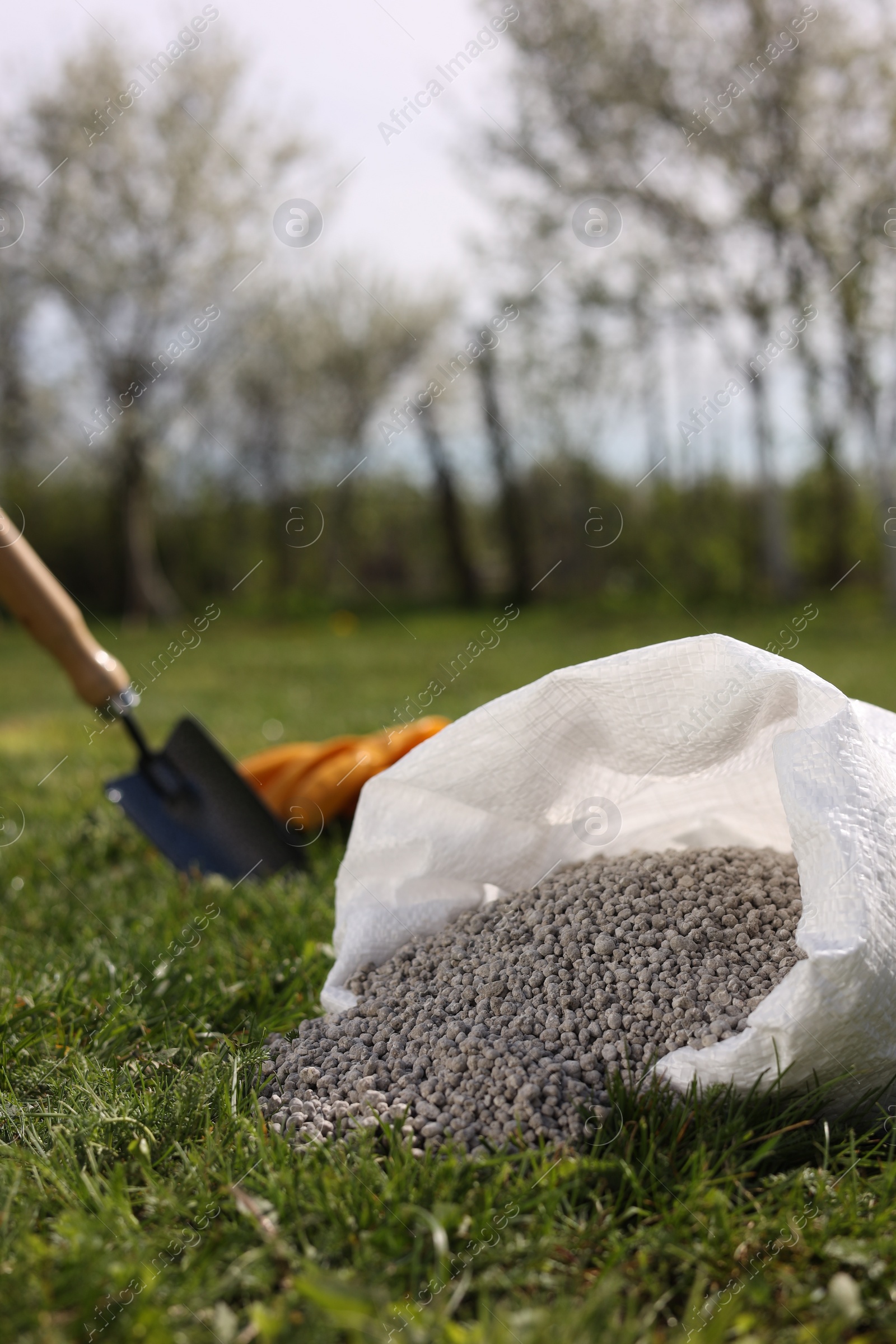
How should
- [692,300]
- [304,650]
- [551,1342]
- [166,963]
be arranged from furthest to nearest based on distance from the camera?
[692,300]
[304,650]
[166,963]
[551,1342]

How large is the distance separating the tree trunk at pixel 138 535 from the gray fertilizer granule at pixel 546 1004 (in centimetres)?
1354

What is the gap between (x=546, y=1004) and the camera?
1362 mm

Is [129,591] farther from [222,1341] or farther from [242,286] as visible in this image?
[222,1341]

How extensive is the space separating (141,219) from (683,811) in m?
14.4

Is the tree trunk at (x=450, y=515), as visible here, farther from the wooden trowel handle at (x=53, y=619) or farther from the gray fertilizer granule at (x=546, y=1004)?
the gray fertilizer granule at (x=546, y=1004)

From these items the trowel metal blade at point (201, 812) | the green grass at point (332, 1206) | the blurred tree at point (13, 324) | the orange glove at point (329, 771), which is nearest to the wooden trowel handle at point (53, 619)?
the trowel metal blade at point (201, 812)

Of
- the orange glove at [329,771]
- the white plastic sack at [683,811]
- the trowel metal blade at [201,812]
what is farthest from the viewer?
the orange glove at [329,771]

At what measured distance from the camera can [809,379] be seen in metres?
11.4

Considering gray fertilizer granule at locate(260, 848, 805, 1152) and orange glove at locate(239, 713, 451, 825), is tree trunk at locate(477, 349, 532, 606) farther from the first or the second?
gray fertilizer granule at locate(260, 848, 805, 1152)

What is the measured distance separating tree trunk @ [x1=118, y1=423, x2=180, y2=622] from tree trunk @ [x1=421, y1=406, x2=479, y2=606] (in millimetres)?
4014

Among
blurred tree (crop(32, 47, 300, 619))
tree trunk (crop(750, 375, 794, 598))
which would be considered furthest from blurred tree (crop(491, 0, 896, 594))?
blurred tree (crop(32, 47, 300, 619))

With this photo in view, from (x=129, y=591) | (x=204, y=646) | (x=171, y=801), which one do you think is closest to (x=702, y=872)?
(x=171, y=801)

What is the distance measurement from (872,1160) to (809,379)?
37.6 feet

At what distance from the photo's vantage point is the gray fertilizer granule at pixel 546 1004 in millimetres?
1241
